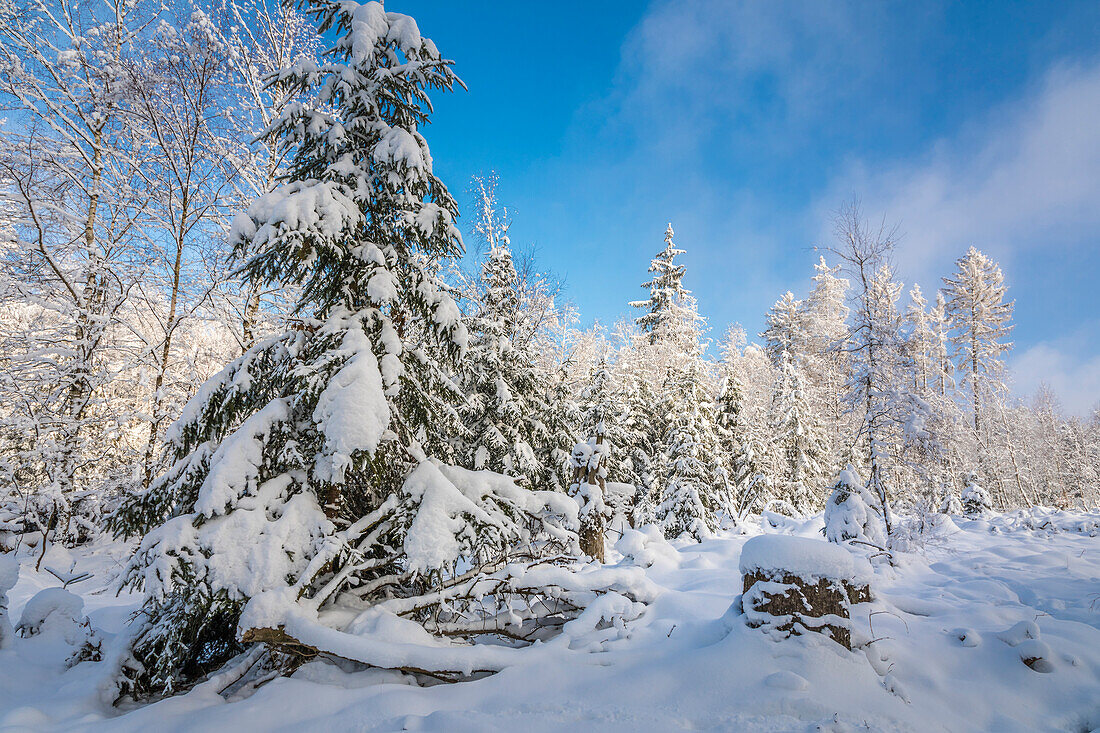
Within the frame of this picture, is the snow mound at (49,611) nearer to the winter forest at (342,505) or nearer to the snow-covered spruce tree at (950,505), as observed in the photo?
the winter forest at (342,505)

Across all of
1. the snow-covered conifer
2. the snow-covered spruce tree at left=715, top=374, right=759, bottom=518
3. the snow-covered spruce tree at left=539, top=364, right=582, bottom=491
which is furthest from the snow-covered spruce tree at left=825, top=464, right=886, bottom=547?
the snow-covered spruce tree at left=715, top=374, right=759, bottom=518

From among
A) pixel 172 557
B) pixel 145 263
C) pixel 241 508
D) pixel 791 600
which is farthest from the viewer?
pixel 145 263

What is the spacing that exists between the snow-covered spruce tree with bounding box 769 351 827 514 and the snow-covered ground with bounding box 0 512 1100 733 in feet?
55.4

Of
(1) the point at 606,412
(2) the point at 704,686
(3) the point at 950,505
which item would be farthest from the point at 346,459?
(3) the point at 950,505

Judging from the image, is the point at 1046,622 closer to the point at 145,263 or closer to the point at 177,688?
the point at 177,688

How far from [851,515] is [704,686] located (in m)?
5.85

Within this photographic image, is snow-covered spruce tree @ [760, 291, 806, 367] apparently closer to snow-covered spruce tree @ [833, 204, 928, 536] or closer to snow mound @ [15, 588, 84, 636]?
snow-covered spruce tree @ [833, 204, 928, 536]

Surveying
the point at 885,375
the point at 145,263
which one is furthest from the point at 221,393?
the point at 885,375

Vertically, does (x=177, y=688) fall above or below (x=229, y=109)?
below

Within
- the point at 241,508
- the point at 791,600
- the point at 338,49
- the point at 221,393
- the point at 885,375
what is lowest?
the point at 791,600

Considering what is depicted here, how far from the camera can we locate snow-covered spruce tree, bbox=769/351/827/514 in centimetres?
2055

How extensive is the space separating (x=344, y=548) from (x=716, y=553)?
6057 mm

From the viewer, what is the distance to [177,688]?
155 inches

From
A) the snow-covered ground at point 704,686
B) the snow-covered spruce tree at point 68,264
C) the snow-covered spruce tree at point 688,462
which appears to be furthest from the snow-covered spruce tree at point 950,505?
the snow-covered spruce tree at point 68,264
